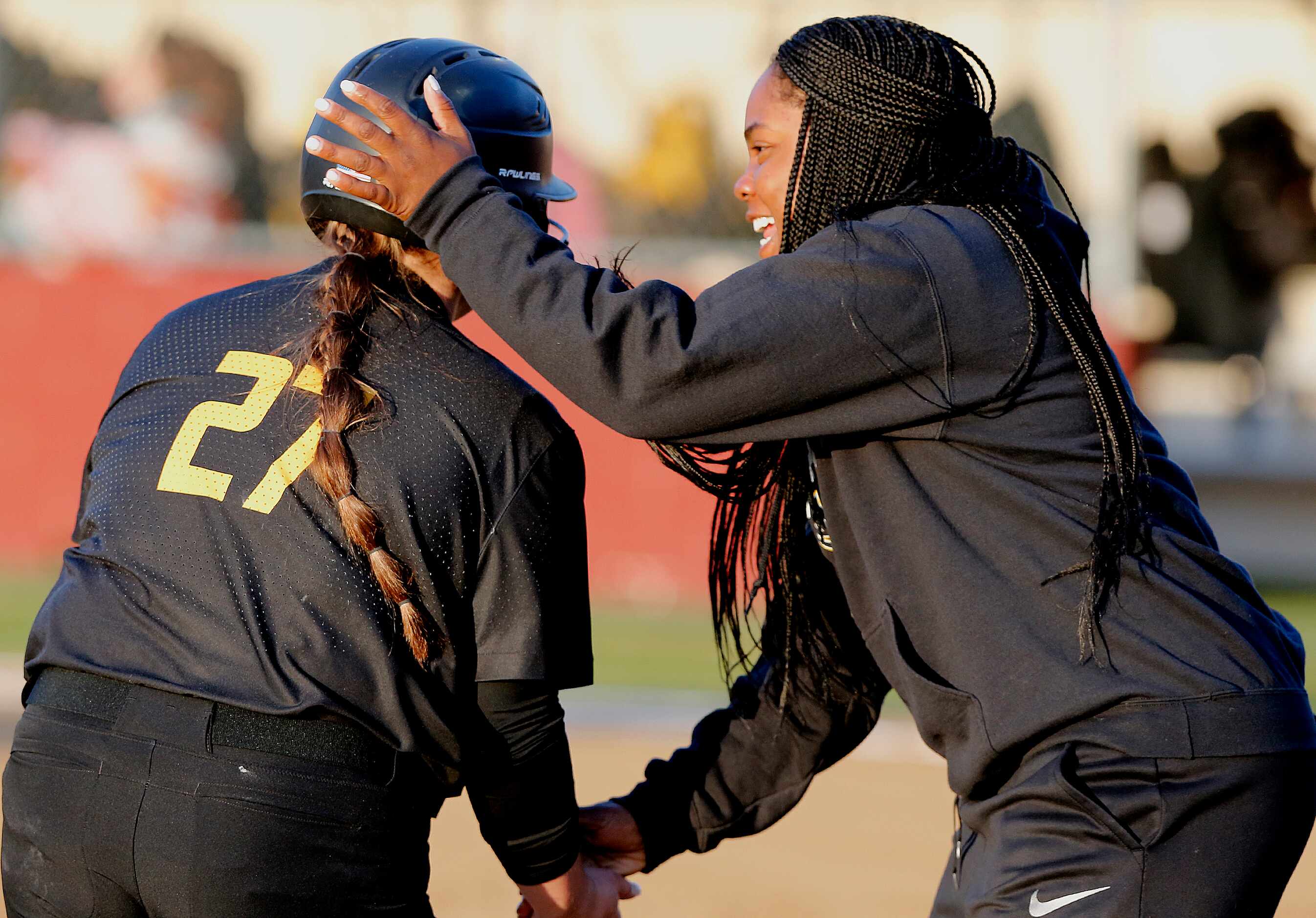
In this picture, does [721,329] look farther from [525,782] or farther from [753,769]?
[753,769]

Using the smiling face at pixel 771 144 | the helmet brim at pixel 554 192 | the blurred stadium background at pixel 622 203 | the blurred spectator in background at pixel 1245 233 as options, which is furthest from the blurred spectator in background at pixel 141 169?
the smiling face at pixel 771 144

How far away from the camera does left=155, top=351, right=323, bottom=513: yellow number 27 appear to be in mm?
2447

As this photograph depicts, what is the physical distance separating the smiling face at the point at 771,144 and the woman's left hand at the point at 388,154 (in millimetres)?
544

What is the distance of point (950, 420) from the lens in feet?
8.40

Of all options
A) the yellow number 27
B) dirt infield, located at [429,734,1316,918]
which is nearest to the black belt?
the yellow number 27

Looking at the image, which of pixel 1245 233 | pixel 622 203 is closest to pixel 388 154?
pixel 622 203

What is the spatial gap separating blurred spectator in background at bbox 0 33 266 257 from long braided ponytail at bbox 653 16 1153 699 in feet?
29.7

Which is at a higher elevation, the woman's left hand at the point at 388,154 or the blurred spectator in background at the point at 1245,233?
the blurred spectator in background at the point at 1245,233

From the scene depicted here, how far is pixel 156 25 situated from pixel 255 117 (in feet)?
3.16

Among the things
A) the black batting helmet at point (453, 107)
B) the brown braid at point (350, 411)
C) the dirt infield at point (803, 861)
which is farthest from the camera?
the dirt infield at point (803, 861)

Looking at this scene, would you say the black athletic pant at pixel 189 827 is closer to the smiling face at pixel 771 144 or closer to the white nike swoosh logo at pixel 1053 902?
the white nike swoosh logo at pixel 1053 902

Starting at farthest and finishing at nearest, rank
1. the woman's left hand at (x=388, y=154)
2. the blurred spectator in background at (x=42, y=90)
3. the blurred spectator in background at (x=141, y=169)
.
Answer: the blurred spectator in background at (x=42, y=90)
the blurred spectator in background at (x=141, y=169)
the woman's left hand at (x=388, y=154)

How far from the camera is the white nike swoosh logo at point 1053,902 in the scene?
244 cm

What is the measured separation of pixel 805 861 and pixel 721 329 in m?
3.70
